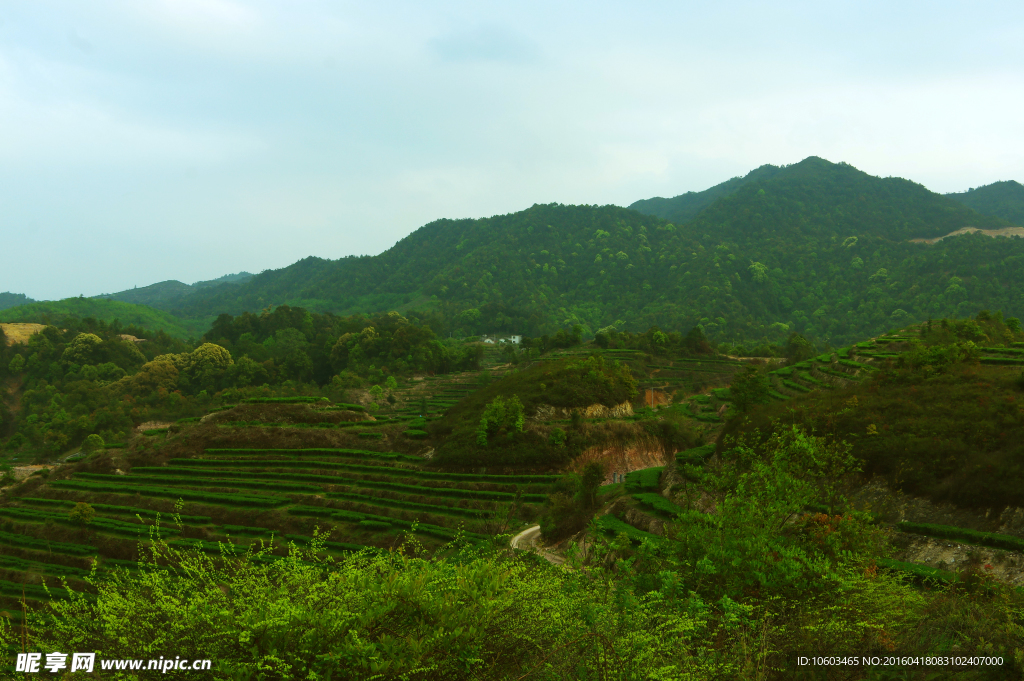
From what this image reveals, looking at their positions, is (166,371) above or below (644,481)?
above

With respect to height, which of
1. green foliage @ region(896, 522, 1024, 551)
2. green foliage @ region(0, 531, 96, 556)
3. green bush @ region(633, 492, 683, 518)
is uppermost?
green foliage @ region(896, 522, 1024, 551)

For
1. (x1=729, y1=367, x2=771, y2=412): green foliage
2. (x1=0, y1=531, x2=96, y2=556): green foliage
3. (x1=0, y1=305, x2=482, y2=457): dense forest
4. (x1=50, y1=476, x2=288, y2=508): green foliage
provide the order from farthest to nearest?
(x1=0, y1=305, x2=482, y2=457): dense forest
(x1=50, y1=476, x2=288, y2=508): green foliage
(x1=729, y1=367, x2=771, y2=412): green foliage
(x1=0, y1=531, x2=96, y2=556): green foliage

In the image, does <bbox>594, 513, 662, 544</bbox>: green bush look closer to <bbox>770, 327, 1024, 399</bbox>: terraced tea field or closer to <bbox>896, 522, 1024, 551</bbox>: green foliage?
<bbox>896, 522, 1024, 551</bbox>: green foliage

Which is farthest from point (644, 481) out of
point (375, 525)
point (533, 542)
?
point (375, 525)

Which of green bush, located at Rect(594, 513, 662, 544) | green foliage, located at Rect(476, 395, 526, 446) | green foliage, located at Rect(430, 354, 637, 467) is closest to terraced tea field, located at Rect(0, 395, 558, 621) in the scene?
green foliage, located at Rect(430, 354, 637, 467)

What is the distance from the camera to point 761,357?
9175cm

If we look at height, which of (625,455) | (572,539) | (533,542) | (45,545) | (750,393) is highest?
(750,393)

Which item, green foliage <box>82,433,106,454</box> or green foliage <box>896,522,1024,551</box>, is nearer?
green foliage <box>896,522,1024,551</box>

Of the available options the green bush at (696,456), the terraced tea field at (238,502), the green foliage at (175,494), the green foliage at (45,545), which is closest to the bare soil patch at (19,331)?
the terraced tea field at (238,502)

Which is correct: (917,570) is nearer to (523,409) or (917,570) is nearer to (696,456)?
(696,456)

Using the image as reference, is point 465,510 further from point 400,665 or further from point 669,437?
point 400,665

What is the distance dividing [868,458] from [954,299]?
14159 centimetres

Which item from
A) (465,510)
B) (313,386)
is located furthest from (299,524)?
(313,386)

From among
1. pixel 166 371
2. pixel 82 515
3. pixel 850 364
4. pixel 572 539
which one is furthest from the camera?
pixel 166 371
